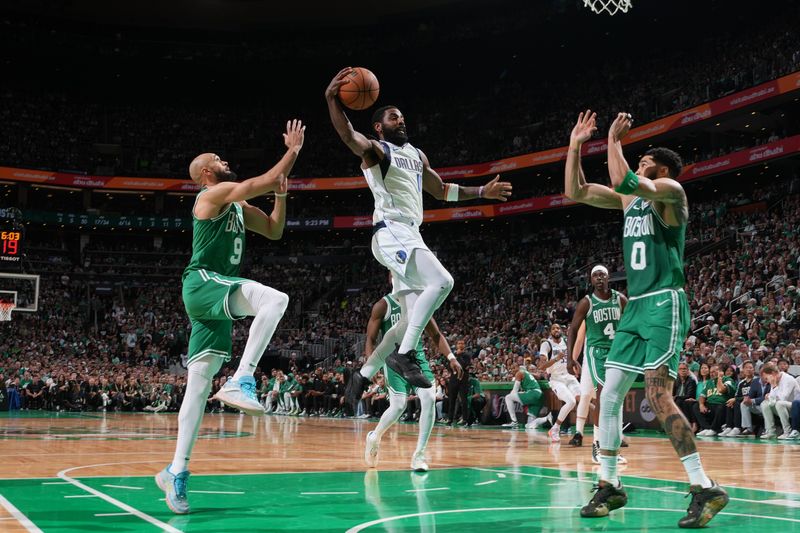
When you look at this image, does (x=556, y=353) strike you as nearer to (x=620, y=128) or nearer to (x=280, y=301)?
(x=620, y=128)

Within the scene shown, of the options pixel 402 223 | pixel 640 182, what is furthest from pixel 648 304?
pixel 402 223

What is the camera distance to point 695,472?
16.6 ft

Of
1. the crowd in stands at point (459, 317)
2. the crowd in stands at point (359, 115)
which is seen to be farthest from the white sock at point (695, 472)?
the crowd in stands at point (359, 115)

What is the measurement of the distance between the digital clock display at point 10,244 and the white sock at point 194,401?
23.5 meters

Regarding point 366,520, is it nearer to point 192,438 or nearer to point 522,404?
point 192,438

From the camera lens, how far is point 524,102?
43406 mm

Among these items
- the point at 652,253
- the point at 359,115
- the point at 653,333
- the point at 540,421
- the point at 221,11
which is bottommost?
the point at 540,421

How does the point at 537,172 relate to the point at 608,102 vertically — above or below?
below

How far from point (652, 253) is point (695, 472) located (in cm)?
143

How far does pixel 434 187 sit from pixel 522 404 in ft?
37.6

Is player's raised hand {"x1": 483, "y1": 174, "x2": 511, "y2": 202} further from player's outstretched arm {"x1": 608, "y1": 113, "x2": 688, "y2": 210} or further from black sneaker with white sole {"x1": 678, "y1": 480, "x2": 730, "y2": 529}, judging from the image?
black sneaker with white sole {"x1": 678, "y1": 480, "x2": 730, "y2": 529}

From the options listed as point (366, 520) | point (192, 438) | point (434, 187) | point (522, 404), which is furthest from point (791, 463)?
point (522, 404)

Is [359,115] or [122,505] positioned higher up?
[359,115]

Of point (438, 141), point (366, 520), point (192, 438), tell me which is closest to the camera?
point (366, 520)
